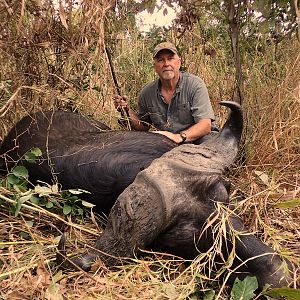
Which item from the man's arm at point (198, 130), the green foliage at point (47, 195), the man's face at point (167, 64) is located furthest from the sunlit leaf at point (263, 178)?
the man's face at point (167, 64)

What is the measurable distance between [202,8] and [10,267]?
3.20 metres

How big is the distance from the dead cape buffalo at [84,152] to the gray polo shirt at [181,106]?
99cm

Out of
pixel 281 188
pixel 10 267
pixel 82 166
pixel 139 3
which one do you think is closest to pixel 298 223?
pixel 281 188

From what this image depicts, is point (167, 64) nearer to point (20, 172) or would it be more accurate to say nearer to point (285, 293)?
point (20, 172)

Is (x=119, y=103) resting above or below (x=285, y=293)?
above

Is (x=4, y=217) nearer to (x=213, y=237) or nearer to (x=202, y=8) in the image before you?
(x=213, y=237)

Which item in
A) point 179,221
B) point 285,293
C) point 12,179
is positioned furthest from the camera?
point 12,179

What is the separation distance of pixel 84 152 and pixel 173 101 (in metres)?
→ 1.55

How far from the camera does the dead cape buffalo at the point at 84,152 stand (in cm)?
306

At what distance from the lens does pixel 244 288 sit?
2.22 meters

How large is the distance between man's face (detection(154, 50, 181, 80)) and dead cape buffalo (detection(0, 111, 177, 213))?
1082 mm

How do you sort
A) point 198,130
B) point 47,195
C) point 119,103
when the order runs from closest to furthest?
1. point 47,195
2. point 119,103
3. point 198,130

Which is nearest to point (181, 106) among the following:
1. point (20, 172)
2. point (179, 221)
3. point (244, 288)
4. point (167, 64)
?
point (167, 64)

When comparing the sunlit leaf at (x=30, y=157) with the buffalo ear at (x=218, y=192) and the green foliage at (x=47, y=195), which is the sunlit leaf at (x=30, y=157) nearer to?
the green foliage at (x=47, y=195)
